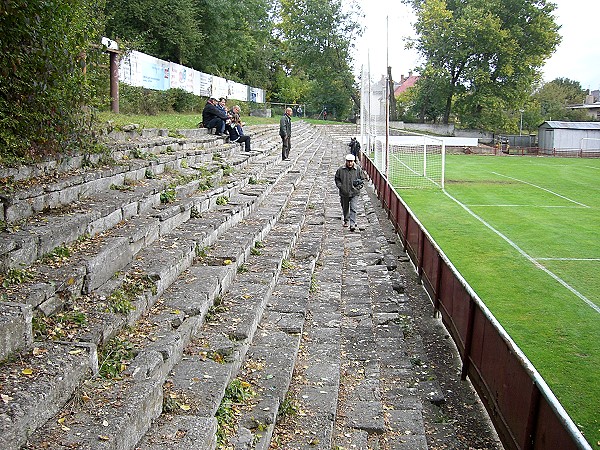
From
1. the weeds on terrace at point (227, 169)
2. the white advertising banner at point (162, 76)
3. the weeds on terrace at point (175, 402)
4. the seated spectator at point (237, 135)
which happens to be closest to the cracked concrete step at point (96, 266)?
the weeds on terrace at point (175, 402)

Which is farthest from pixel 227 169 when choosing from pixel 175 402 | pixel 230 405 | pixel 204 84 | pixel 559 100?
pixel 559 100

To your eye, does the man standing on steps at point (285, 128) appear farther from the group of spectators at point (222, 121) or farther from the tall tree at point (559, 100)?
the tall tree at point (559, 100)

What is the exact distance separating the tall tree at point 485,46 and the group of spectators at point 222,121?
4355cm

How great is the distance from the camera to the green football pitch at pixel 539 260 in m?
7.73

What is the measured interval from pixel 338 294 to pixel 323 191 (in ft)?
30.0

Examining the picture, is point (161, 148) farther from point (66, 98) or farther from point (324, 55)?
point (324, 55)

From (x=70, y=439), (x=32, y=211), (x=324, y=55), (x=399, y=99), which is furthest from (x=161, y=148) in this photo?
(x=399, y=99)

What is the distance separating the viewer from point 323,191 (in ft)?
55.5

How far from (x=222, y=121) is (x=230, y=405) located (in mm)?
12690

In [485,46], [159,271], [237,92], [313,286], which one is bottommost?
[313,286]

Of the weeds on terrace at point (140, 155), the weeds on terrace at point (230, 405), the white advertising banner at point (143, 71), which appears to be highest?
the white advertising banner at point (143, 71)

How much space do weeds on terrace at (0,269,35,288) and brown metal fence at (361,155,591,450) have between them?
355 centimetres

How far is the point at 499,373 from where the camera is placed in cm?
500

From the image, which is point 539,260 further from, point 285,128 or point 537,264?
point 285,128
